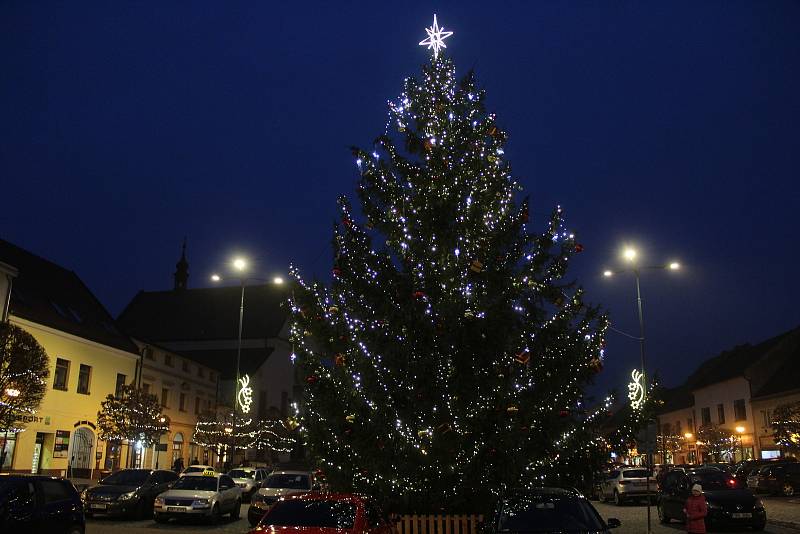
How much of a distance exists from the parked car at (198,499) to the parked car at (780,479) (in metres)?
23.3

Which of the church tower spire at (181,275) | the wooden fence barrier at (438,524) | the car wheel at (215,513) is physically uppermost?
the church tower spire at (181,275)

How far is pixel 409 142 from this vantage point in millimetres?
16688

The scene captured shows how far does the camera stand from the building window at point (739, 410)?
1993 inches

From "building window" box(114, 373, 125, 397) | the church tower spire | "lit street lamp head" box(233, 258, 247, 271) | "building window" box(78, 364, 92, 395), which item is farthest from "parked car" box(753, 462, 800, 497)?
the church tower spire

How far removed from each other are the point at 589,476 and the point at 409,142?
325 inches

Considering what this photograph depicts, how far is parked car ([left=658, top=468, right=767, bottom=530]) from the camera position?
19.0m

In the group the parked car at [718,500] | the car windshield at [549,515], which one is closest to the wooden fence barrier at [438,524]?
the car windshield at [549,515]

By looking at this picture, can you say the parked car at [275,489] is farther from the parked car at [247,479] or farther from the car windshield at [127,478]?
the parked car at [247,479]

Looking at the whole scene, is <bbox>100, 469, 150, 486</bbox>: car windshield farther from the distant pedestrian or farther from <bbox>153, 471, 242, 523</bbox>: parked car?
the distant pedestrian

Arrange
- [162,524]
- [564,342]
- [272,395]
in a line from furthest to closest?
[272,395] < [162,524] < [564,342]

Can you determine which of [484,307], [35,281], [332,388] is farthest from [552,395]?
[35,281]

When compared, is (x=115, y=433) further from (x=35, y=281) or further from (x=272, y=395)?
(x=272, y=395)

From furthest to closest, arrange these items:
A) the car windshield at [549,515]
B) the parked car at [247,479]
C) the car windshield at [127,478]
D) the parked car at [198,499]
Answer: the parked car at [247,479] < the car windshield at [127,478] < the parked car at [198,499] < the car windshield at [549,515]

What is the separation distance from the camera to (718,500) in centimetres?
1922
